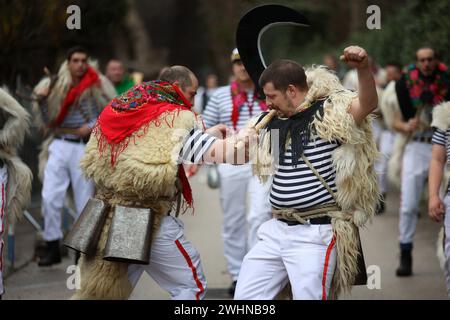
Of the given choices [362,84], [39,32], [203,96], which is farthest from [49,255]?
[203,96]

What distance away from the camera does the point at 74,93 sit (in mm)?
8203

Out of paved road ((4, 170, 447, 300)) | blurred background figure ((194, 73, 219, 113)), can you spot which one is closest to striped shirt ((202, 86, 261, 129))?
paved road ((4, 170, 447, 300))

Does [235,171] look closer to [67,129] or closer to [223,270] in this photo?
[223,270]

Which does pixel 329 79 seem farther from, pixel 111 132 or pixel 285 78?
pixel 111 132

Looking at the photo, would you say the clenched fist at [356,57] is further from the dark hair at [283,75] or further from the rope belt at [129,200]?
the rope belt at [129,200]

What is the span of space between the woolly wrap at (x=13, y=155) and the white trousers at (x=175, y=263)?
120 cm

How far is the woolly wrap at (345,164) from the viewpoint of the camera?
4.59 m

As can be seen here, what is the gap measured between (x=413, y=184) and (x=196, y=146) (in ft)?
12.6

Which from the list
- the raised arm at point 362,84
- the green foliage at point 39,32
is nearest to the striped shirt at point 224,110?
the raised arm at point 362,84

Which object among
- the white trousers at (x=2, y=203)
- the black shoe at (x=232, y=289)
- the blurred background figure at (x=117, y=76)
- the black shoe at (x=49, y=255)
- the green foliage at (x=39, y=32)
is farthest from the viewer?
the blurred background figure at (x=117, y=76)

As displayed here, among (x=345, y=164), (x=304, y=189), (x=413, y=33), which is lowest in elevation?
(x=304, y=189)

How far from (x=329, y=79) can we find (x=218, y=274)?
3.79 meters

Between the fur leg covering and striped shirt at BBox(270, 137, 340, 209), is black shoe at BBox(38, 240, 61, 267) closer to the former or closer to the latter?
the fur leg covering

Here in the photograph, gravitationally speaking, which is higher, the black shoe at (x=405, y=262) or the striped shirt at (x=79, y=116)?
the striped shirt at (x=79, y=116)
